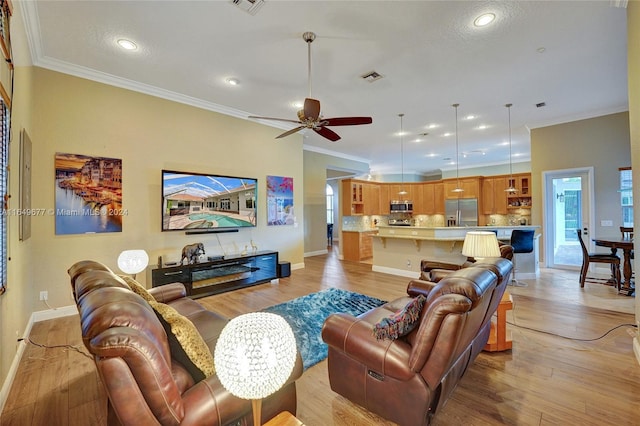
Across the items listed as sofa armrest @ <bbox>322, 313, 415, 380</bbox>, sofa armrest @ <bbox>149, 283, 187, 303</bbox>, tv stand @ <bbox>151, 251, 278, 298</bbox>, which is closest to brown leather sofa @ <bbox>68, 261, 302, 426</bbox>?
sofa armrest @ <bbox>322, 313, 415, 380</bbox>

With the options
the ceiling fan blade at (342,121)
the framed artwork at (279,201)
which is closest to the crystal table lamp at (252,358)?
the ceiling fan blade at (342,121)

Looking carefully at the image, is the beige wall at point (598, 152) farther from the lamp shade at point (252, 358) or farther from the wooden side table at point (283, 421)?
the lamp shade at point (252, 358)

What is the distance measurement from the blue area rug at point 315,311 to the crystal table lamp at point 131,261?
160 cm

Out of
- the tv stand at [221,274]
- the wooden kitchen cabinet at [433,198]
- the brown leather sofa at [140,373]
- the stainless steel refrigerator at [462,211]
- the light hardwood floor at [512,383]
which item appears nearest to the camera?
the brown leather sofa at [140,373]

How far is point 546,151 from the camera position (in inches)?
243

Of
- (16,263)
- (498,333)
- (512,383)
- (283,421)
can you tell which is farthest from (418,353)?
(16,263)

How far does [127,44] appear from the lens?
3.22 meters

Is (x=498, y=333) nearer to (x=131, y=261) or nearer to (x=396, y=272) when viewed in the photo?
(x=396, y=272)

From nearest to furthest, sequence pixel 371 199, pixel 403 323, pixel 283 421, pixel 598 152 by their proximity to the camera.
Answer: pixel 283 421 < pixel 403 323 < pixel 598 152 < pixel 371 199

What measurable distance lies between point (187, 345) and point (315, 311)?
2.60 m

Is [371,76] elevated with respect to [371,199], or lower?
elevated

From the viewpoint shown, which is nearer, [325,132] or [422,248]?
[325,132]

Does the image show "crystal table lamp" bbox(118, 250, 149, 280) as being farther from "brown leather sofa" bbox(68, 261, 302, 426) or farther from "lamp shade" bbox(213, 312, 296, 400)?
"lamp shade" bbox(213, 312, 296, 400)

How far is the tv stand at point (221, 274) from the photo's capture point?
416 cm
